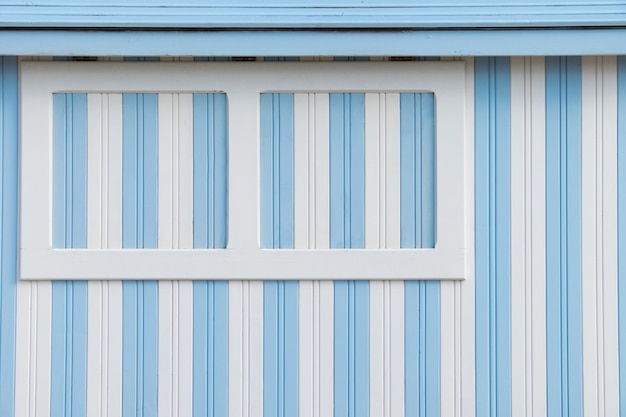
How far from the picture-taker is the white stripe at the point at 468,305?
3.32 meters

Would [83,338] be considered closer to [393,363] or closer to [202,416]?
[202,416]

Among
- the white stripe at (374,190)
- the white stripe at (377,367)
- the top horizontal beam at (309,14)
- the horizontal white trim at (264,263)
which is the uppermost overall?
the top horizontal beam at (309,14)

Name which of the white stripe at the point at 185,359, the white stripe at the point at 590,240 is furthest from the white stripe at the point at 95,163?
the white stripe at the point at 590,240

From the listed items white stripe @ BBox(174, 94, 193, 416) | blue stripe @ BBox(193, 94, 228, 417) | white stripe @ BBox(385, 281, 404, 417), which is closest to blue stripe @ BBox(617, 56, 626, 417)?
white stripe @ BBox(385, 281, 404, 417)

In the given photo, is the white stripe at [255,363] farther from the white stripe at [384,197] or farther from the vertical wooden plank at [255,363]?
the white stripe at [384,197]

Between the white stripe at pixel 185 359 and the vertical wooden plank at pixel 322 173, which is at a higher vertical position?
the vertical wooden plank at pixel 322 173

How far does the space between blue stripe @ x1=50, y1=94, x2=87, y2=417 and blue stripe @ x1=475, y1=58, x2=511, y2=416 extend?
5.06 feet

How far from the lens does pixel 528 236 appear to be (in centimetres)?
332

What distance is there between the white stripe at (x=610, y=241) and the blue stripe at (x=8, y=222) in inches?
90.3

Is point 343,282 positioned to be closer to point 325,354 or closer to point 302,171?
point 325,354

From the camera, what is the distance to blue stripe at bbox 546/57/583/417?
10.9 feet

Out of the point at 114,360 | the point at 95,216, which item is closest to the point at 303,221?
the point at 95,216

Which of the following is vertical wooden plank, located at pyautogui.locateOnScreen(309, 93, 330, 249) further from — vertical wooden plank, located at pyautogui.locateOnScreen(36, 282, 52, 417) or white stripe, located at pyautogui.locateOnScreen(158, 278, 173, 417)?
vertical wooden plank, located at pyautogui.locateOnScreen(36, 282, 52, 417)

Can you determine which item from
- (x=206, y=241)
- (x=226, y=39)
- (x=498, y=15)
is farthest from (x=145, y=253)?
(x=498, y=15)
